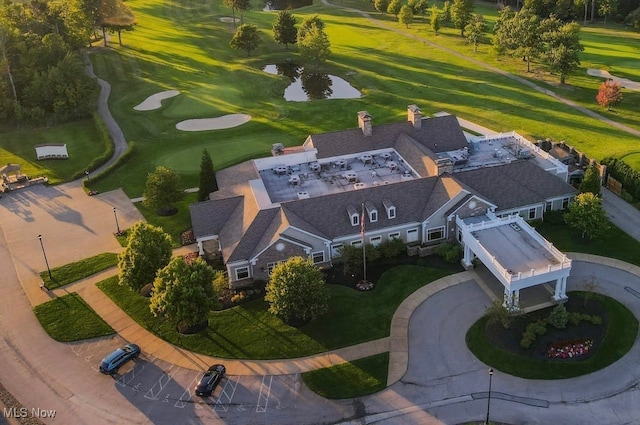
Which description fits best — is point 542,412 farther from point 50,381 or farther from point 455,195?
point 50,381

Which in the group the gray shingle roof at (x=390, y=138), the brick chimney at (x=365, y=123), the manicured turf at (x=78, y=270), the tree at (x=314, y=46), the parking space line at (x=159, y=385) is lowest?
the parking space line at (x=159, y=385)

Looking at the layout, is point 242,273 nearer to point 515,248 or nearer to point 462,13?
point 515,248

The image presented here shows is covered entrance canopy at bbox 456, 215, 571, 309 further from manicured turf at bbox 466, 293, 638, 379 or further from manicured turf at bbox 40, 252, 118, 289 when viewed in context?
manicured turf at bbox 40, 252, 118, 289

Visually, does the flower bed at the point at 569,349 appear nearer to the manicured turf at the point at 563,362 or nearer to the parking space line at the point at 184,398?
the manicured turf at the point at 563,362

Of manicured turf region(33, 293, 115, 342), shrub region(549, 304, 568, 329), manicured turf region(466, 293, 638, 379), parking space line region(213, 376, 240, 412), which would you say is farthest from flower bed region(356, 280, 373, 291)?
manicured turf region(33, 293, 115, 342)

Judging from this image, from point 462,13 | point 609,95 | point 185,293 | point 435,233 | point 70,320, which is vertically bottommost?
point 70,320

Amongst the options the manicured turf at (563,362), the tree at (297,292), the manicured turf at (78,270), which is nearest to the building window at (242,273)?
the tree at (297,292)

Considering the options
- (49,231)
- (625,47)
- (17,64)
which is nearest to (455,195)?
(49,231)

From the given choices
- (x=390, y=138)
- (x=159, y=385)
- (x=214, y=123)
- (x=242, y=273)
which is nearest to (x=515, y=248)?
(x=390, y=138)
